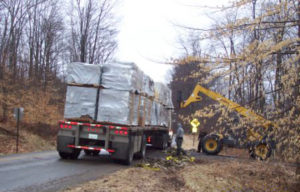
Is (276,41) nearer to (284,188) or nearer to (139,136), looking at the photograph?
(284,188)

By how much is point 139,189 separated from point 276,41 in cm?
427

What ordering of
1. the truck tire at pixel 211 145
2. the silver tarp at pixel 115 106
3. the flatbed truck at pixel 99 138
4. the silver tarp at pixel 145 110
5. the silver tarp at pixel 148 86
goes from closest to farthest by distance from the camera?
the flatbed truck at pixel 99 138, the silver tarp at pixel 115 106, the silver tarp at pixel 145 110, the silver tarp at pixel 148 86, the truck tire at pixel 211 145

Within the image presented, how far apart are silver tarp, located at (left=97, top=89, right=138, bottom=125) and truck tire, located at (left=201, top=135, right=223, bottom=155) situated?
29.4ft

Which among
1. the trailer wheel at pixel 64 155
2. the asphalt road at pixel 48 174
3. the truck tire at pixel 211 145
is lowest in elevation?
the asphalt road at pixel 48 174

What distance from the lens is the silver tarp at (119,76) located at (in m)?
11.6

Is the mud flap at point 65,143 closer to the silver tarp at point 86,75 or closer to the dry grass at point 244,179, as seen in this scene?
the silver tarp at point 86,75

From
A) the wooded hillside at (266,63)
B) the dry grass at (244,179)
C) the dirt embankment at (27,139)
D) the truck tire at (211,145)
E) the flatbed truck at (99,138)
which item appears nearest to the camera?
the wooded hillside at (266,63)

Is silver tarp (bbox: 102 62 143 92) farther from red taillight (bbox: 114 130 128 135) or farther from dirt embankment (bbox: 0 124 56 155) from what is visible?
dirt embankment (bbox: 0 124 56 155)

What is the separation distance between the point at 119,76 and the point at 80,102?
169cm

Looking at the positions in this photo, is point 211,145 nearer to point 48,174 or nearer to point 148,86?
point 148,86

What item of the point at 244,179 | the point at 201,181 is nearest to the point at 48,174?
the point at 201,181

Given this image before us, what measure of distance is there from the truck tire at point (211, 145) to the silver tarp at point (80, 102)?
9534 millimetres

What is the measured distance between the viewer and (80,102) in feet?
38.6

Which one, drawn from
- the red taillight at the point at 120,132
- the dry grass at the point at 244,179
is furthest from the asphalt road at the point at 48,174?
the dry grass at the point at 244,179
